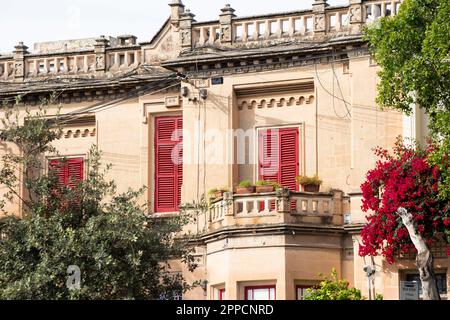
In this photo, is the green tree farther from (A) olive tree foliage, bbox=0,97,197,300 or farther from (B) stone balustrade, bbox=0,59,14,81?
(B) stone balustrade, bbox=0,59,14,81

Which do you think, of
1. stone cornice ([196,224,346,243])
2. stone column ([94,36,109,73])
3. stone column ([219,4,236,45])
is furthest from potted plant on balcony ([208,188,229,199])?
stone column ([94,36,109,73])

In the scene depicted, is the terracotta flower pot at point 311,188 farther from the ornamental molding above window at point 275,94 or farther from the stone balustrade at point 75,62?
the stone balustrade at point 75,62

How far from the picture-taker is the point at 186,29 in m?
41.8

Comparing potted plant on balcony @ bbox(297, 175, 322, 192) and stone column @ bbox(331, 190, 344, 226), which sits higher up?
potted plant on balcony @ bbox(297, 175, 322, 192)

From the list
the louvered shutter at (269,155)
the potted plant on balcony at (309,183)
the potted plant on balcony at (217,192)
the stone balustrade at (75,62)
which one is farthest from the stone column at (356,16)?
the stone balustrade at (75,62)

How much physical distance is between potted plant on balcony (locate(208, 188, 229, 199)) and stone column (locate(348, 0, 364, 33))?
19.6 feet

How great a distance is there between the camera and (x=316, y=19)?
131 feet

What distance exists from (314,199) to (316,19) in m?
5.58

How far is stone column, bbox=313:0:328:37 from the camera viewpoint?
39.9 m

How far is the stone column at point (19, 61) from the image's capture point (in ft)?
147

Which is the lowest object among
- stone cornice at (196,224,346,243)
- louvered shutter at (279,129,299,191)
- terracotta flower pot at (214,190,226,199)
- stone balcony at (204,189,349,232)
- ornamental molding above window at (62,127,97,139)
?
stone cornice at (196,224,346,243)
